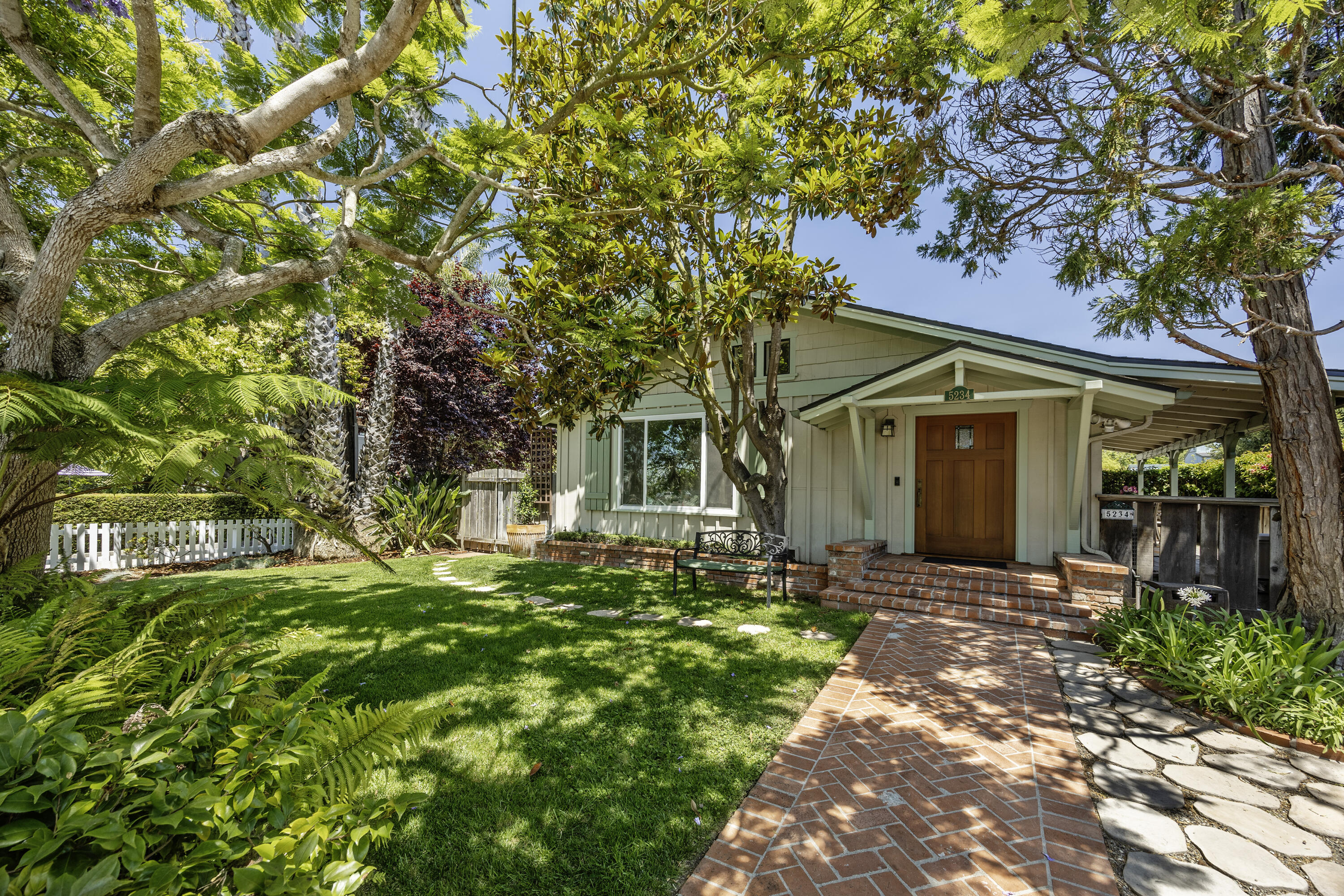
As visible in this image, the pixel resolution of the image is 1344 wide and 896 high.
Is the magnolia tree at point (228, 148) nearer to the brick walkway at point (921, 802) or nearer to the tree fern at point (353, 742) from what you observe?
the tree fern at point (353, 742)

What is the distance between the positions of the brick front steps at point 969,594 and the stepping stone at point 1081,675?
1.04 m

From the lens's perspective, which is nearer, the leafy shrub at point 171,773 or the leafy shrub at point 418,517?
the leafy shrub at point 171,773

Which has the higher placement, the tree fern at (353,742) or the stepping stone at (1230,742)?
the tree fern at (353,742)

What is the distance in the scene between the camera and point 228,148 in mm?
2609

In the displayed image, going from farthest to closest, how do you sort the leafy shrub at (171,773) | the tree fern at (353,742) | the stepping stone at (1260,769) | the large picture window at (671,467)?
the large picture window at (671,467), the stepping stone at (1260,769), the tree fern at (353,742), the leafy shrub at (171,773)

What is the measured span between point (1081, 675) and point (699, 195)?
227 inches

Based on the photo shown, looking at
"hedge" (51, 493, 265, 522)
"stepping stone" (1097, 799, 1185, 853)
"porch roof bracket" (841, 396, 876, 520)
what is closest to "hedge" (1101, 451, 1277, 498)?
"porch roof bracket" (841, 396, 876, 520)

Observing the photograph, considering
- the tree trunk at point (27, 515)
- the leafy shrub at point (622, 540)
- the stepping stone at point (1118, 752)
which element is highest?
the tree trunk at point (27, 515)

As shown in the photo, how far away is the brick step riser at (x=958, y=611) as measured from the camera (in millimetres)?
5285

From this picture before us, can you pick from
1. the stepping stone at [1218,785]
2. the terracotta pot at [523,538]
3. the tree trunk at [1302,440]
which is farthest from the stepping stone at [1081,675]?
the terracotta pot at [523,538]

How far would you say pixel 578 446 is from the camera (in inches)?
415

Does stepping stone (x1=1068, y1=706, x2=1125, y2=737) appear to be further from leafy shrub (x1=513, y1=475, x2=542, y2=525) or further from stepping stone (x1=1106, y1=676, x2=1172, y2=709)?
leafy shrub (x1=513, y1=475, x2=542, y2=525)

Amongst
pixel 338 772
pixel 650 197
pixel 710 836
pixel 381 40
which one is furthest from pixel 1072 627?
pixel 381 40

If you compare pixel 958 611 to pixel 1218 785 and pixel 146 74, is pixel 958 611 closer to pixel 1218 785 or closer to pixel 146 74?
pixel 1218 785
